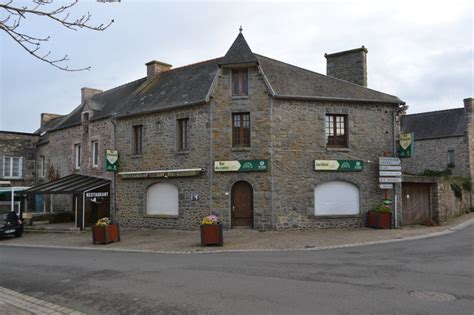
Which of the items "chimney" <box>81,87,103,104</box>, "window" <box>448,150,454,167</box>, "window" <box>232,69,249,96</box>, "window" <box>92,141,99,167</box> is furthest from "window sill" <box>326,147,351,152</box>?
"window" <box>448,150,454,167</box>

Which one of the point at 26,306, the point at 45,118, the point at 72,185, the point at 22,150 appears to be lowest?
the point at 26,306

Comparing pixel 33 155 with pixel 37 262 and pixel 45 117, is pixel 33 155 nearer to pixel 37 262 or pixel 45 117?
pixel 45 117

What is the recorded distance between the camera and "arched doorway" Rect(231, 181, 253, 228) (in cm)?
1788

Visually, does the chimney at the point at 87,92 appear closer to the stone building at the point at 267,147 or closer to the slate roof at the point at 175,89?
the slate roof at the point at 175,89

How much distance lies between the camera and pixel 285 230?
17359mm

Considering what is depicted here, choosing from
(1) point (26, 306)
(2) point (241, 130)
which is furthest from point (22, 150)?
(1) point (26, 306)

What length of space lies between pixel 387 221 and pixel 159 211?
10457 mm

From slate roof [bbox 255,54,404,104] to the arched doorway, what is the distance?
170 inches

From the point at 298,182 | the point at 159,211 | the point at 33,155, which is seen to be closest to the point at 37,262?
the point at 159,211

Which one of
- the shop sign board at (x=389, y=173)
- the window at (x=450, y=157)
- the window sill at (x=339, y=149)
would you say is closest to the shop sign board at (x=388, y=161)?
the shop sign board at (x=389, y=173)

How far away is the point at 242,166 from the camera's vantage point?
17.7 metres

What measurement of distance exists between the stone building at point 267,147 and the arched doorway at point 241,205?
1.7 inches

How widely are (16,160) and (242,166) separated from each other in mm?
21493

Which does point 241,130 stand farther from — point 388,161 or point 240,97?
point 388,161
